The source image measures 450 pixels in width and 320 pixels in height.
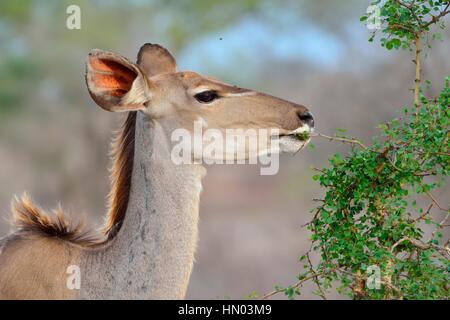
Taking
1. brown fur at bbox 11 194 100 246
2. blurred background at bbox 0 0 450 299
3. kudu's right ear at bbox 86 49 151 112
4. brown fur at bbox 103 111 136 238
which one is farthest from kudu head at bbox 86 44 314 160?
blurred background at bbox 0 0 450 299

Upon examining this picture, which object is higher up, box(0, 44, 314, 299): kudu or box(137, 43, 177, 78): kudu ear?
box(137, 43, 177, 78): kudu ear

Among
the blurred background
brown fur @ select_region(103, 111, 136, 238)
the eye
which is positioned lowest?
brown fur @ select_region(103, 111, 136, 238)

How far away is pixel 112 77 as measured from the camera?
16.7 ft

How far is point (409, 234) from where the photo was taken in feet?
16.7

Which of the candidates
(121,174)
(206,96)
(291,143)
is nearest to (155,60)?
(206,96)

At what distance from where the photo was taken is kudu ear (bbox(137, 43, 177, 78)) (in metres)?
5.75

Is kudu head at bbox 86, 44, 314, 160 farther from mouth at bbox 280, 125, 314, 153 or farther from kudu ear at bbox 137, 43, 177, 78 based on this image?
kudu ear at bbox 137, 43, 177, 78

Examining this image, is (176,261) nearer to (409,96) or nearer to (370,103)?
(409,96)

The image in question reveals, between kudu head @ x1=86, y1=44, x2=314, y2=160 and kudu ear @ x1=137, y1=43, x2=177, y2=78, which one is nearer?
kudu head @ x1=86, y1=44, x2=314, y2=160

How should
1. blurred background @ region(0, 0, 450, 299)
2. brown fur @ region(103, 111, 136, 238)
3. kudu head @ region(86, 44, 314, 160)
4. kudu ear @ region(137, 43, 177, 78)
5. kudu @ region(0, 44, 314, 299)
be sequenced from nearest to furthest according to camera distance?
kudu @ region(0, 44, 314, 299)
kudu head @ region(86, 44, 314, 160)
brown fur @ region(103, 111, 136, 238)
kudu ear @ region(137, 43, 177, 78)
blurred background @ region(0, 0, 450, 299)

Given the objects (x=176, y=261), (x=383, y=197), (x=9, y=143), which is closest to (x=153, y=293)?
(x=176, y=261)

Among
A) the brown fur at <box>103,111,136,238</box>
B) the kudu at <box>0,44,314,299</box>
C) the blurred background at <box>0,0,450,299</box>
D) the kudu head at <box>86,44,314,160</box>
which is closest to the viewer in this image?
the kudu at <box>0,44,314,299</box>

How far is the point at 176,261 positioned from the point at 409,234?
112 cm

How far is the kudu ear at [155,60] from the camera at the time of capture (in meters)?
5.75
